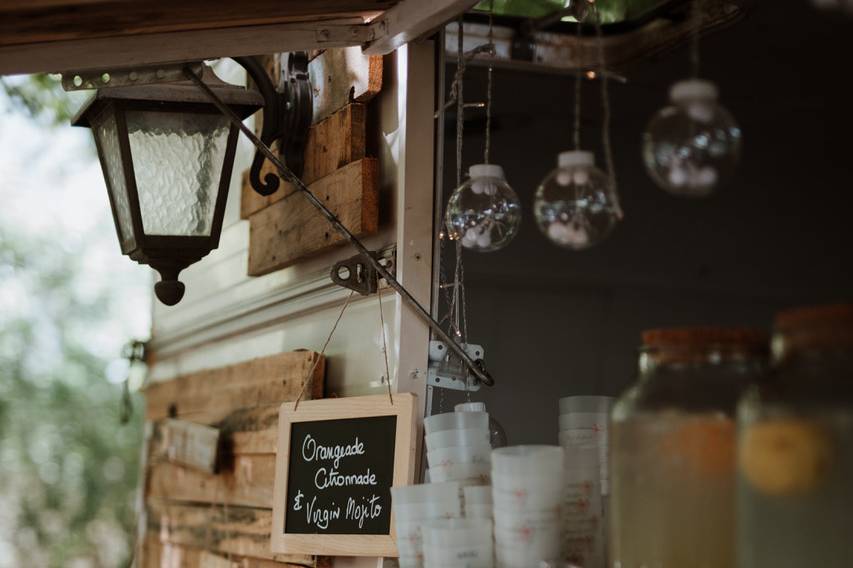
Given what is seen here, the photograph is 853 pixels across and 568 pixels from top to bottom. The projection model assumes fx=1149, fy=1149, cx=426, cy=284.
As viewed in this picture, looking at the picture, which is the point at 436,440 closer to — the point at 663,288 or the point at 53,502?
the point at 663,288

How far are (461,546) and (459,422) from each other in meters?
0.32

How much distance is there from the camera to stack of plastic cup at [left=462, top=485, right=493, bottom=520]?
200 cm

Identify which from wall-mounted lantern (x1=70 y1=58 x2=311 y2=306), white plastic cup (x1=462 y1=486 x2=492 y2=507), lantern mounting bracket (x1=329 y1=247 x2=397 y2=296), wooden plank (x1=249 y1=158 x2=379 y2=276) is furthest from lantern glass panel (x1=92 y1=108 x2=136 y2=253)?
white plastic cup (x1=462 y1=486 x2=492 y2=507)

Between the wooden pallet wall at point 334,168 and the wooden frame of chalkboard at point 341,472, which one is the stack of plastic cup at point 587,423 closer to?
the wooden frame of chalkboard at point 341,472

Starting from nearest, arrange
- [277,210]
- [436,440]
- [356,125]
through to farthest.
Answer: [436,440]
[356,125]
[277,210]

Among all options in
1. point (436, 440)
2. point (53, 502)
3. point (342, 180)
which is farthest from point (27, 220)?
point (436, 440)

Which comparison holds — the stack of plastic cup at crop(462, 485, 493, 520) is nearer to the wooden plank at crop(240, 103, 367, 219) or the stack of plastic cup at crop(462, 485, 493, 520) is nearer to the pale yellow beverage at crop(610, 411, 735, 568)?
the pale yellow beverage at crop(610, 411, 735, 568)

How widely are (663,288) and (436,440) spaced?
2.21 meters

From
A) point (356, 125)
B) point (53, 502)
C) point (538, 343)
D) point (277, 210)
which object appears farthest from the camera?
point (53, 502)

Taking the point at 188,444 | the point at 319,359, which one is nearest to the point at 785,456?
the point at 319,359

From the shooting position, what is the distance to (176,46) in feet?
7.65

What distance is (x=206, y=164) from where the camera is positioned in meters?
2.96

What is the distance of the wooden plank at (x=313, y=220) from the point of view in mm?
2768

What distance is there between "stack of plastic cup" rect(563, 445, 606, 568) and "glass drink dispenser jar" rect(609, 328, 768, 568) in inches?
11.5
